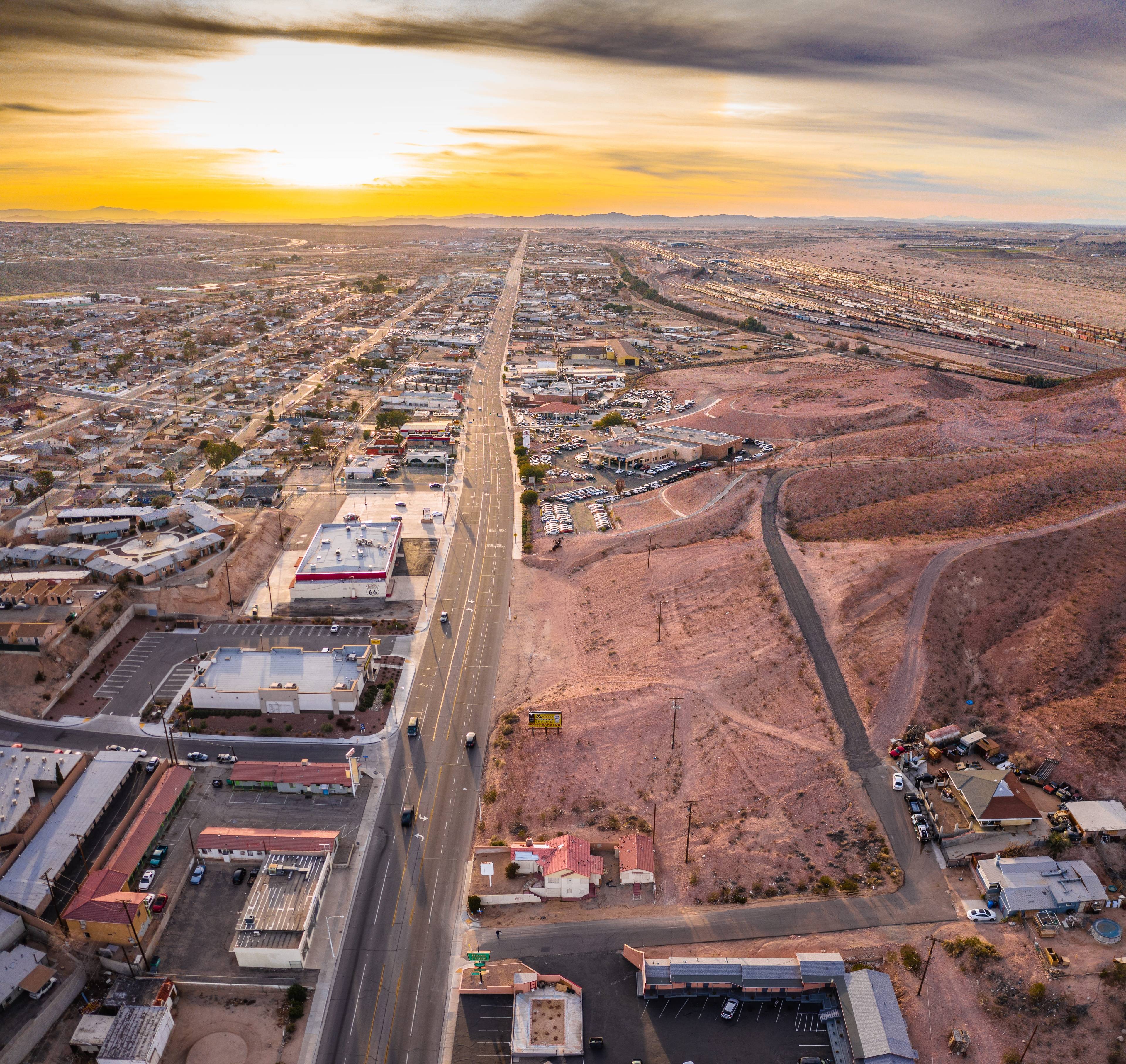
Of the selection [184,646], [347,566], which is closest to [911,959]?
[347,566]

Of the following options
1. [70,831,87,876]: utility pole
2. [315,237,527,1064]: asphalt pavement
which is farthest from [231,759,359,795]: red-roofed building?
[70,831,87,876]: utility pole

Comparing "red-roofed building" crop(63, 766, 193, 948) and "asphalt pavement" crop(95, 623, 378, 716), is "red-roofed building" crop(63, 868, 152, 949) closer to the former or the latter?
"red-roofed building" crop(63, 766, 193, 948)

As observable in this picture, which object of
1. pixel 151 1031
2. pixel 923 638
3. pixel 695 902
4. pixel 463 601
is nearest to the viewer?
pixel 151 1031

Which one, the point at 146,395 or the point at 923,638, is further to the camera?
the point at 146,395

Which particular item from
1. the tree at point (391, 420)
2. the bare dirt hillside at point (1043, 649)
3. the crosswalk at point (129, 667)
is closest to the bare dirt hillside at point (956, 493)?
the bare dirt hillside at point (1043, 649)

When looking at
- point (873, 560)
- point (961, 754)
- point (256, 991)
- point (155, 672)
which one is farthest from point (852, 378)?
point (256, 991)

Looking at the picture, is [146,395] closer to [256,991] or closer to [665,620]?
[665,620]

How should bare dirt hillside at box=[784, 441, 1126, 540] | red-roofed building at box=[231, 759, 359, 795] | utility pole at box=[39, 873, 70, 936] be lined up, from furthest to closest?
bare dirt hillside at box=[784, 441, 1126, 540] < red-roofed building at box=[231, 759, 359, 795] < utility pole at box=[39, 873, 70, 936]
